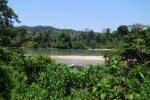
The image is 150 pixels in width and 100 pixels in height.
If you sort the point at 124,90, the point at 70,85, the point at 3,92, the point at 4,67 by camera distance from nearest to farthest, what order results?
the point at 124,90
the point at 70,85
the point at 3,92
the point at 4,67

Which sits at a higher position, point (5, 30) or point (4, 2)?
point (4, 2)

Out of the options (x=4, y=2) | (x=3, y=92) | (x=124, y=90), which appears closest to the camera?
(x=124, y=90)

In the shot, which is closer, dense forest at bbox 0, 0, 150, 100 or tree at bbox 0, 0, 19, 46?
dense forest at bbox 0, 0, 150, 100

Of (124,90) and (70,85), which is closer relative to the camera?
(124,90)

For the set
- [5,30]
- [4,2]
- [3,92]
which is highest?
[4,2]

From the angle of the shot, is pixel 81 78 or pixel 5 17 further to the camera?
pixel 5 17

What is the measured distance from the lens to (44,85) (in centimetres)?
877

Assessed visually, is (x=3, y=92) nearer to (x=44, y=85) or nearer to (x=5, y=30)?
(x=44, y=85)

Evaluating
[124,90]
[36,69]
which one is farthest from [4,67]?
[124,90]

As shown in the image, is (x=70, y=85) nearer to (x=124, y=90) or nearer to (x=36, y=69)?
(x=36, y=69)

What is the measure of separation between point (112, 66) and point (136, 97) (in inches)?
125

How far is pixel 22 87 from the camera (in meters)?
8.80

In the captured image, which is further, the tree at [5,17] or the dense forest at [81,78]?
the tree at [5,17]

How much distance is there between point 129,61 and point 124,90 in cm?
1143
